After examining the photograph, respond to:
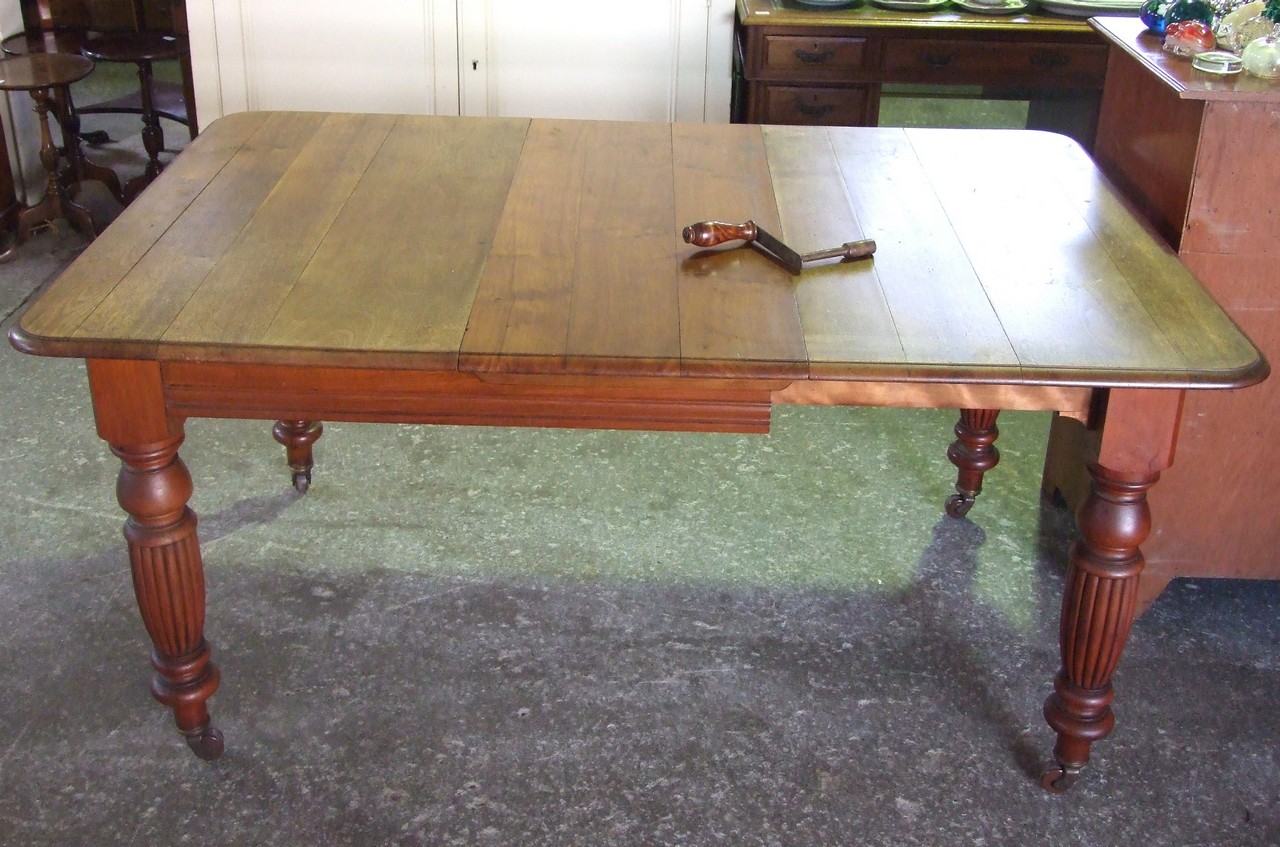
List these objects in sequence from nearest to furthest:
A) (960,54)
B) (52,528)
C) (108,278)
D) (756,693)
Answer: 1. (108,278)
2. (756,693)
3. (52,528)
4. (960,54)

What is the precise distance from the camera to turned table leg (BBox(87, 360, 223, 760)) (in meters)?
1.80

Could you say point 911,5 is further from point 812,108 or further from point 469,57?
point 469,57

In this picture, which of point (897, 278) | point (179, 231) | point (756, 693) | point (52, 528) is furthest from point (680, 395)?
point (52, 528)

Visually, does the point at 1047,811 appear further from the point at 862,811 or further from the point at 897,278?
the point at 897,278

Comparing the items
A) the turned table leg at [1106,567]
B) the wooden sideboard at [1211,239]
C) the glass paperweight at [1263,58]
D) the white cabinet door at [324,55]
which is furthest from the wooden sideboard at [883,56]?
the turned table leg at [1106,567]

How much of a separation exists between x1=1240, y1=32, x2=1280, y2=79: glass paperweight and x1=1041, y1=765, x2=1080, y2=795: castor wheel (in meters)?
1.15

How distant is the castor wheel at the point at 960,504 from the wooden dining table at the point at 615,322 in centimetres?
72

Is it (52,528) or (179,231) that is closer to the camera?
(179,231)

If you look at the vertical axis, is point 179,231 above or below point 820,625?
above

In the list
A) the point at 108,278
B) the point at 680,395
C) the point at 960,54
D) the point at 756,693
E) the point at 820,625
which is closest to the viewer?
the point at 680,395

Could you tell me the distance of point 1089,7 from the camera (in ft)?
12.9

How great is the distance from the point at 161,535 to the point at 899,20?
9.18 ft

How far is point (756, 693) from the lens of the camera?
2.27 meters

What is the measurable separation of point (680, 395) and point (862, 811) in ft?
2.40
